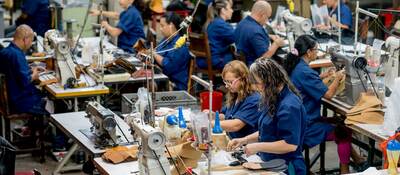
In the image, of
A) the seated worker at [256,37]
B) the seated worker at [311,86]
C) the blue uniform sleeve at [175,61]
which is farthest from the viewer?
the seated worker at [256,37]

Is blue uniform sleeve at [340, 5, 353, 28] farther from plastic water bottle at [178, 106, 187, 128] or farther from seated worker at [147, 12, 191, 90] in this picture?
plastic water bottle at [178, 106, 187, 128]

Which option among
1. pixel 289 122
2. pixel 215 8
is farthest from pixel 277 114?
pixel 215 8

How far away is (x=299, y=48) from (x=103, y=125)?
1683mm

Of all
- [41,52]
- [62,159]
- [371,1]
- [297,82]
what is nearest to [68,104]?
[62,159]

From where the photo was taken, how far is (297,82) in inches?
238

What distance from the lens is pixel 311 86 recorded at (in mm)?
6047

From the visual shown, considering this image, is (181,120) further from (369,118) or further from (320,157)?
(320,157)

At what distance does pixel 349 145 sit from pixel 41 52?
10.4ft

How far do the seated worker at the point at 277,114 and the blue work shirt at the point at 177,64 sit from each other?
8.32ft

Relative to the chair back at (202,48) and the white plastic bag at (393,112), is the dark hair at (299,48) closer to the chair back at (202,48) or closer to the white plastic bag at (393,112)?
the white plastic bag at (393,112)

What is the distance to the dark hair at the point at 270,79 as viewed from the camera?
4758 millimetres

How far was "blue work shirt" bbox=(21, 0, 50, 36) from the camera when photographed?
9414mm

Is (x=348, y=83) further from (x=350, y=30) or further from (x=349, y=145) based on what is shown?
(x=350, y=30)

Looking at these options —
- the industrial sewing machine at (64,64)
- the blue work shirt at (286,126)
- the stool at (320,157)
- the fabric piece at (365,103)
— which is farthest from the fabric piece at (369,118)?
the industrial sewing machine at (64,64)
